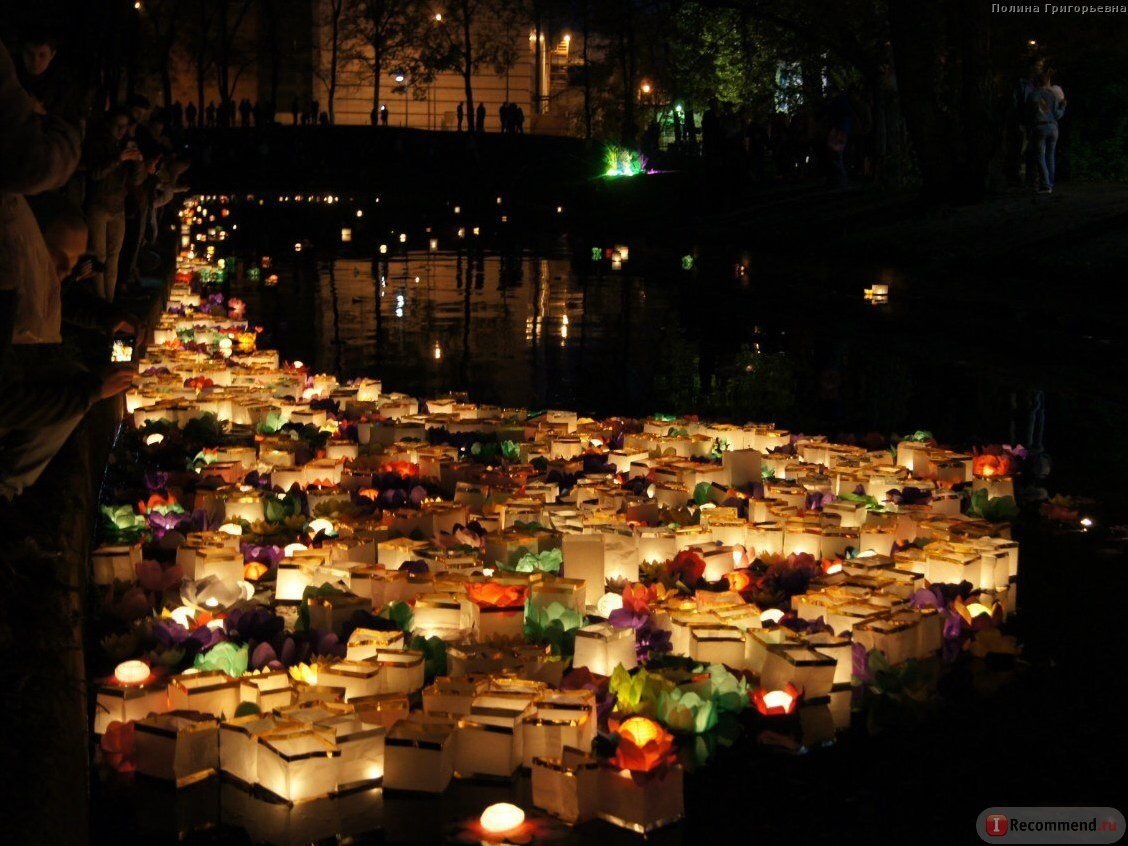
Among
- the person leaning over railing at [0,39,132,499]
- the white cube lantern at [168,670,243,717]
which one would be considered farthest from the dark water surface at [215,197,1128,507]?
the person leaning over railing at [0,39,132,499]

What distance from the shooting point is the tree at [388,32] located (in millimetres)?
56781

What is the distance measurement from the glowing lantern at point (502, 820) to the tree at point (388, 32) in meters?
53.3

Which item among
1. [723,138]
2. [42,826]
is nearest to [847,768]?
[42,826]

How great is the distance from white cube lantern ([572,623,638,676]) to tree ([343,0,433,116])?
52.3 meters

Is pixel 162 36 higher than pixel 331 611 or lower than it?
higher

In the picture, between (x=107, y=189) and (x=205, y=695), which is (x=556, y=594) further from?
(x=107, y=189)

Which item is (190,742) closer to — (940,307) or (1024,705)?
(1024,705)

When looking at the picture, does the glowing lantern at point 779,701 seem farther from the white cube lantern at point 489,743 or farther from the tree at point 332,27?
the tree at point 332,27

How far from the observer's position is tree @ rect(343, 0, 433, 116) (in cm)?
5678

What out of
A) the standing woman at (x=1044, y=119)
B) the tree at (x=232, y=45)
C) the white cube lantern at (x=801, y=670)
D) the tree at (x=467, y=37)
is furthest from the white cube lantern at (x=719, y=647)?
the tree at (x=232, y=45)

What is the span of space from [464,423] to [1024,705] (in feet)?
14.1

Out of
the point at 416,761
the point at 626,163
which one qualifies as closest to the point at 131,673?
the point at 416,761

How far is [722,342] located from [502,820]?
10.2 metres

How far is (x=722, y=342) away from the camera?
→ 1355 cm
